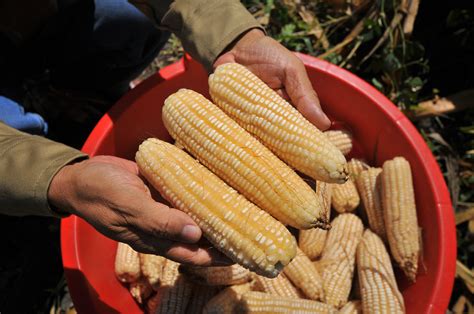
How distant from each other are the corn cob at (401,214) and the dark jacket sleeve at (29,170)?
6.39 ft

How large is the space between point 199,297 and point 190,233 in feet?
3.75

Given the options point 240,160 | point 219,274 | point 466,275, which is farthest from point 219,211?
point 466,275

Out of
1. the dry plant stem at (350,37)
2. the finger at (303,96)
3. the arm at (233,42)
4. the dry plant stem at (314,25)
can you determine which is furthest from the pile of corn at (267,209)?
the dry plant stem at (314,25)

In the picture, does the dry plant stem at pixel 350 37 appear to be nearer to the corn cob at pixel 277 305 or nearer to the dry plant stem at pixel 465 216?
the dry plant stem at pixel 465 216

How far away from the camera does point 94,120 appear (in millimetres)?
3928

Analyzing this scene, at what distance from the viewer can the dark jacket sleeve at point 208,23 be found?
245 centimetres

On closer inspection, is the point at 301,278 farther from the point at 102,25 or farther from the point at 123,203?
the point at 102,25

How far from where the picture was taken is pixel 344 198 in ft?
9.42

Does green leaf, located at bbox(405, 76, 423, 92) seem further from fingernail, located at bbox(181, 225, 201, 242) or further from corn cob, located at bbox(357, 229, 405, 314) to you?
fingernail, located at bbox(181, 225, 201, 242)

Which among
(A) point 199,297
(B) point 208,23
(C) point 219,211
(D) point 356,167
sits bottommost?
(A) point 199,297

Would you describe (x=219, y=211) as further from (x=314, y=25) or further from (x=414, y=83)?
(x=314, y=25)

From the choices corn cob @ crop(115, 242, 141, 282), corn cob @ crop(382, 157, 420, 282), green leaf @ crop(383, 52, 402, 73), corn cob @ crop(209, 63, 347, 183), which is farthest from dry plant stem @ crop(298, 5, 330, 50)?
corn cob @ crop(115, 242, 141, 282)

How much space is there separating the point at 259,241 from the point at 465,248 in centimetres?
250

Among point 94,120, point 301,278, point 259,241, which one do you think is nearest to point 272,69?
point 259,241
